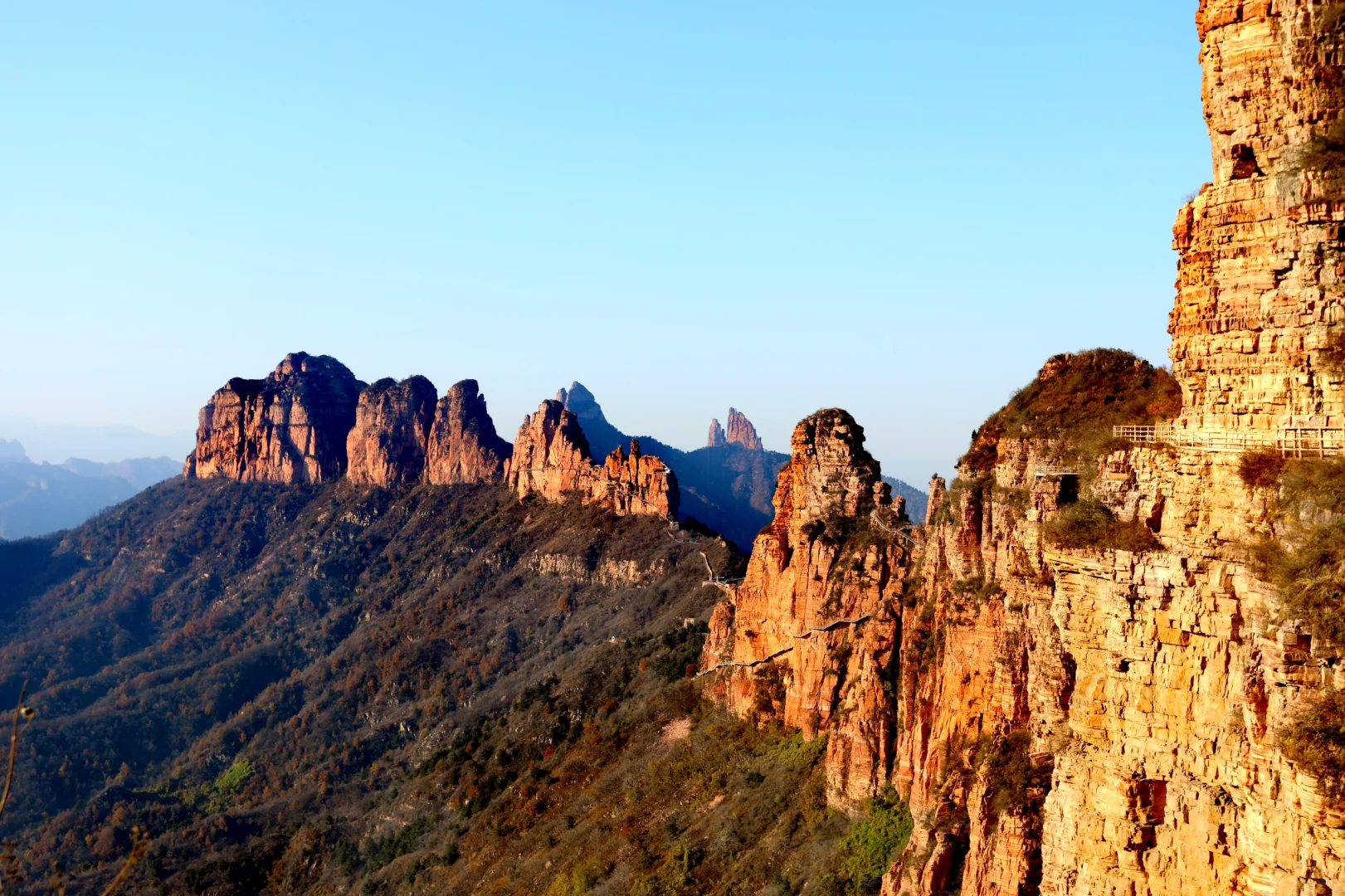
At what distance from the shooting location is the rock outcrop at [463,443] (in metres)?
174

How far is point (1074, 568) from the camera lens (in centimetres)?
1677

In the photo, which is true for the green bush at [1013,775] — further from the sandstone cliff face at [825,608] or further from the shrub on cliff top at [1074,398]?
the sandstone cliff face at [825,608]

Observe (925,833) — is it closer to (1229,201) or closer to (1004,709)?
(1004,709)

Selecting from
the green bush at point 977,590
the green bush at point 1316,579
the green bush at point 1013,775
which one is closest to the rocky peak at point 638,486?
the green bush at point 977,590

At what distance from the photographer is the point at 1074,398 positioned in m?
33.7

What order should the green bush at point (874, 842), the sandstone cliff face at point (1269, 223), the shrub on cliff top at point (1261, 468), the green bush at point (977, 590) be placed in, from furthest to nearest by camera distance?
1. the green bush at point (874, 842)
2. the green bush at point (977, 590)
3. the sandstone cliff face at point (1269, 223)
4. the shrub on cliff top at point (1261, 468)

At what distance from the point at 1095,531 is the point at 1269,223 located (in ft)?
15.6

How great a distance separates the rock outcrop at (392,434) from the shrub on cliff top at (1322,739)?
582 ft

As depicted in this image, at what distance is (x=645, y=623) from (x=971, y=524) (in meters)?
64.3

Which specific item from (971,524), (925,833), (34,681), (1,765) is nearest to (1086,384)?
(971,524)

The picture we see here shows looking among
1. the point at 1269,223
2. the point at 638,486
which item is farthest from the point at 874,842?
the point at 638,486

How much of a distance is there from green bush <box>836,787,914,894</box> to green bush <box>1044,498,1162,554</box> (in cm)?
2226

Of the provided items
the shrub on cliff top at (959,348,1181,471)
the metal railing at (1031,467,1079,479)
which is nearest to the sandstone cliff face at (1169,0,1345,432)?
the metal railing at (1031,467,1079,479)

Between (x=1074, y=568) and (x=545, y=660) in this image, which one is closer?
(x=1074, y=568)
